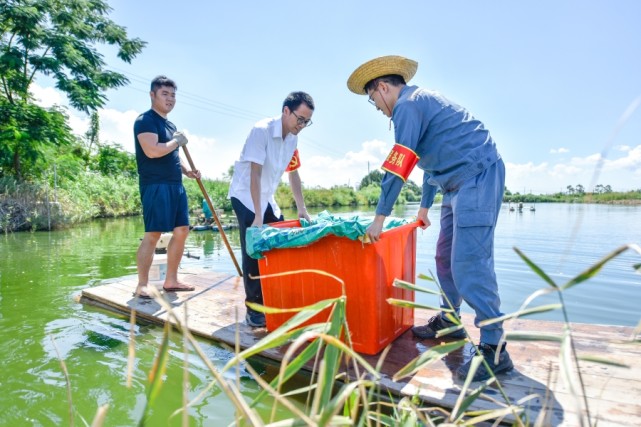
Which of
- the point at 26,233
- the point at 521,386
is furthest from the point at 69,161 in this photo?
the point at 521,386

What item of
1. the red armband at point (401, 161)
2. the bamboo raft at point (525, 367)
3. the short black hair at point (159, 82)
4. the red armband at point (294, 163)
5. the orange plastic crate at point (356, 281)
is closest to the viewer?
the bamboo raft at point (525, 367)

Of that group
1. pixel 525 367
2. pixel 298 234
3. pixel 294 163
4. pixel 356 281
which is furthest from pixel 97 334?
pixel 525 367

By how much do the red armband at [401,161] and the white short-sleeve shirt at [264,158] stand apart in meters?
1.08

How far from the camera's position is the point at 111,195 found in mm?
18391

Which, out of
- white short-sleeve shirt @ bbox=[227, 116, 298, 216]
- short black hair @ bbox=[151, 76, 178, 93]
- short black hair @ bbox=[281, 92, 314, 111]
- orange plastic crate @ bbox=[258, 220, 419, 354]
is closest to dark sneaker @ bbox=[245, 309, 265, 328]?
orange plastic crate @ bbox=[258, 220, 419, 354]

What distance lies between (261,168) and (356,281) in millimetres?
1085

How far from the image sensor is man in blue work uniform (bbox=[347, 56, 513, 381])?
2.04 metres

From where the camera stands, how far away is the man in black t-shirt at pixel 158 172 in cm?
345

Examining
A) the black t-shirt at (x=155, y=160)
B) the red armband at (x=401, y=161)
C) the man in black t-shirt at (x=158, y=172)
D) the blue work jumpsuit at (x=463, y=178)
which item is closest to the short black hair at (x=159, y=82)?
the man in black t-shirt at (x=158, y=172)

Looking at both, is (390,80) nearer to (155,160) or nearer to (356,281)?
(356,281)

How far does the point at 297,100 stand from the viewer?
9.32 feet

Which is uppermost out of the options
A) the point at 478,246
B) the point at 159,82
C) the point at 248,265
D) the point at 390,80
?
the point at 159,82

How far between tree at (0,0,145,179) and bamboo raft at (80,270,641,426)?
11.2 meters

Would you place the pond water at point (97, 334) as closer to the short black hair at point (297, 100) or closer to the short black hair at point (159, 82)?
the short black hair at point (297, 100)
